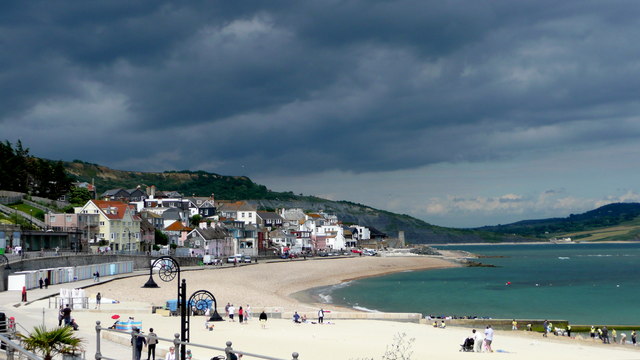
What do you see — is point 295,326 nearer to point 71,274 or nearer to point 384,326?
point 384,326

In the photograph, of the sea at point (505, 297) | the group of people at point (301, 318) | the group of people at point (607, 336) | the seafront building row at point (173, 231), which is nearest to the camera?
the group of people at point (607, 336)

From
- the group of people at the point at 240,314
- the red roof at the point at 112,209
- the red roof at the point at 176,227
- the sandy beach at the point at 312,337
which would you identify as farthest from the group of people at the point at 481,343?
the red roof at the point at 176,227

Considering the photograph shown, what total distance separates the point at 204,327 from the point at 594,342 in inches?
969

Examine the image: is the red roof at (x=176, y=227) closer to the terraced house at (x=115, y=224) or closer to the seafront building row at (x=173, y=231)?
the seafront building row at (x=173, y=231)

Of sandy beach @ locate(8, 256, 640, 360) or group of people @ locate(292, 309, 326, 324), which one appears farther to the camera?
group of people @ locate(292, 309, 326, 324)

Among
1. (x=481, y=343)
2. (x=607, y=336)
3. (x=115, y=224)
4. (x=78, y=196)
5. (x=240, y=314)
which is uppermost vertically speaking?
(x=78, y=196)

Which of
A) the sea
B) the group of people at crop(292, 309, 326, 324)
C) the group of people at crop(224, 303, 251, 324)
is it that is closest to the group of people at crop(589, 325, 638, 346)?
the sea

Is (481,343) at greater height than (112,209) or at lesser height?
lesser

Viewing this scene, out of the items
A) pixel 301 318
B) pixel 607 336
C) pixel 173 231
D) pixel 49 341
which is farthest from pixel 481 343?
pixel 173 231

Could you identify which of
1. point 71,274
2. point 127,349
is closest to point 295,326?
point 127,349

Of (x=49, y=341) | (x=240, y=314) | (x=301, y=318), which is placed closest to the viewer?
(x=49, y=341)

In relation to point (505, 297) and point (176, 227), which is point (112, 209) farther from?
point (505, 297)

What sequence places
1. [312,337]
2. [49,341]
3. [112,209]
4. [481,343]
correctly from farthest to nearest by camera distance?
[112,209]
[312,337]
[481,343]
[49,341]

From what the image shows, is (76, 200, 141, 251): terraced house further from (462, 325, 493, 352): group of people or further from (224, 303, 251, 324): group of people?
(462, 325, 493, 352): group of people
